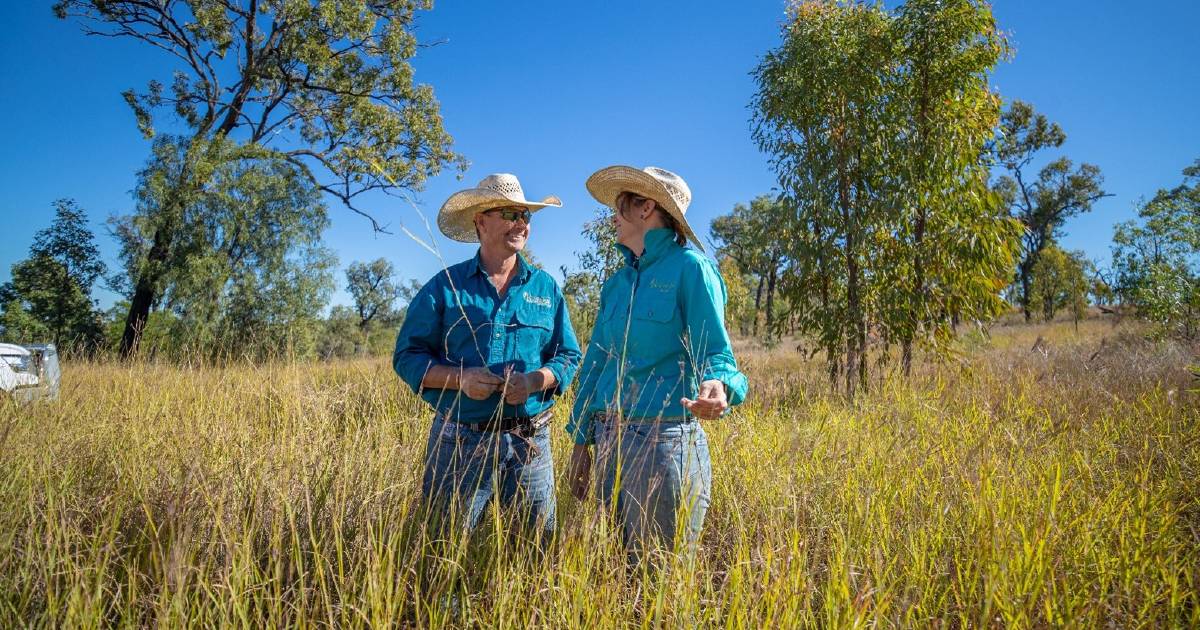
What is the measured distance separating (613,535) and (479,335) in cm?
103

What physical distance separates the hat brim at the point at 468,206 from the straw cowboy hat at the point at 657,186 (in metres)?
0.36

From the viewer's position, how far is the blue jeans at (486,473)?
6.82 feet

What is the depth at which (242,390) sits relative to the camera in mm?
A: 4422

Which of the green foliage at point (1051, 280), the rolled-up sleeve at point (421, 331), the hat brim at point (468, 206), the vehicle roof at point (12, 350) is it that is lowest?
the vehicle roof at point (12, 350)

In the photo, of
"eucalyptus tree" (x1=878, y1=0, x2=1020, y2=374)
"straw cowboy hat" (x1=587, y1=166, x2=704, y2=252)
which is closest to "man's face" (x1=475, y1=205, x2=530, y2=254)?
"straw cowboy hat" (x1=587, y1=166, x2=704, y2=252)

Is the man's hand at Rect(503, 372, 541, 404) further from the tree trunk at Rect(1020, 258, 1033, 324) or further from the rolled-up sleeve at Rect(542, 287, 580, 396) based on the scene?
the tree trunk at Rect(1020, 258, 1033, 324)

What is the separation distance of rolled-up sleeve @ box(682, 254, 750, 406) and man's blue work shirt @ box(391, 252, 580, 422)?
698 mm

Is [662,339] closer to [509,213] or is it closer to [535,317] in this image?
[535,317]

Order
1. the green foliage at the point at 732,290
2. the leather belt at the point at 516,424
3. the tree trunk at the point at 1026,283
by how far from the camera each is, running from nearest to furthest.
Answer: the leather belt at the point at 516,424 → the green foliage at the point at 732,290 → the tree trunk at the point at 1026,283

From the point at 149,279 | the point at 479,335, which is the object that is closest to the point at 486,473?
the point at 479,335

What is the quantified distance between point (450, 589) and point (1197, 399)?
5.43 metres

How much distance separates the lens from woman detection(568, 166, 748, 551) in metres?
1.75

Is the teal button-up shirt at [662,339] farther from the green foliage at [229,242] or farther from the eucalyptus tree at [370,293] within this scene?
the eucalyptus tree at [370,293]

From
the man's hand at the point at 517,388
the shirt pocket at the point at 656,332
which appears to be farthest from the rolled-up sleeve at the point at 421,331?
the shirt pocket at the point at 656,332
